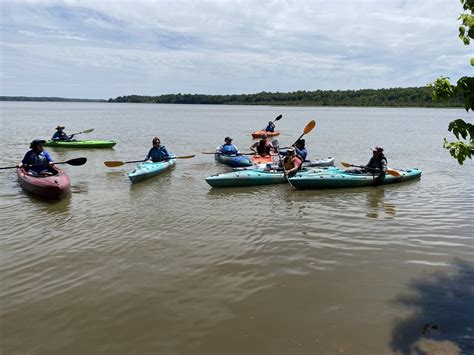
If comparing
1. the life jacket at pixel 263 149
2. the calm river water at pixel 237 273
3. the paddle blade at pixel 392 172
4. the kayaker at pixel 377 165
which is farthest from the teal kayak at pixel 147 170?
the paddle blade at pixel 392 172

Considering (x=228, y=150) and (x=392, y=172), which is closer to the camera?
(x=392, y=172)

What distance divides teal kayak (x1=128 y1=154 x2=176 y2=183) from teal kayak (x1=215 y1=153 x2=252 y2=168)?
7.47 ft

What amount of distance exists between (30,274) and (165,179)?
7.73m

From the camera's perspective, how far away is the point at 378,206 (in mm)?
9922

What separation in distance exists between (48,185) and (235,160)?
730cm

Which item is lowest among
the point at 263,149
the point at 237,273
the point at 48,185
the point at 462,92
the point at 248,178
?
the point at 237,273

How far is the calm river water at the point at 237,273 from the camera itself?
14.4 ft

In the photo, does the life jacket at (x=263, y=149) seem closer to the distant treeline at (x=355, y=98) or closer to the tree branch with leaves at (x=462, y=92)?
the tree branch with leaves at (x=462, y=92)

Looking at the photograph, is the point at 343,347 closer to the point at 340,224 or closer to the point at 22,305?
the point at 22,305

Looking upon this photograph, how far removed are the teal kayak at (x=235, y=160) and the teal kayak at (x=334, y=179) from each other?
3.54 m

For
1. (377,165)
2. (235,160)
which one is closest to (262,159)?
(235,160)

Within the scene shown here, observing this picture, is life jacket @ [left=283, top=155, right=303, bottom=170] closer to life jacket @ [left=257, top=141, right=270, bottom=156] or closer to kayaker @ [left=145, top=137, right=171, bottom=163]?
life jacket @ [left=257, top=141, right=270, bottom=156]

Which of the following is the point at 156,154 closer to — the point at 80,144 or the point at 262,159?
the point at 262,159

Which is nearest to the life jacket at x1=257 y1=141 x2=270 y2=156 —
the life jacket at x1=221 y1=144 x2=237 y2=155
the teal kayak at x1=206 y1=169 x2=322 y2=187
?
the life jacket at x1=221 y1=144 x2=237 y2=155
